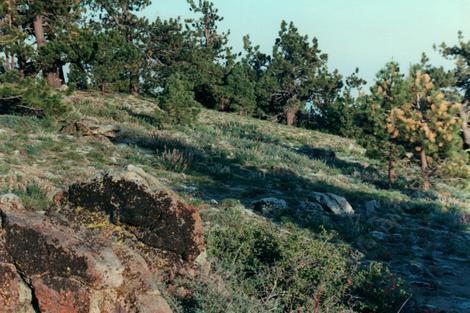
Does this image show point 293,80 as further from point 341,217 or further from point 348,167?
point 341,217

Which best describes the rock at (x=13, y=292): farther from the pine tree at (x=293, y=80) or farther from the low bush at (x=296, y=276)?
the pine tree at (x=293, y=80)

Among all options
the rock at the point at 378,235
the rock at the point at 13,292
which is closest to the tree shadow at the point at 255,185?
the rock at the point at 378,235

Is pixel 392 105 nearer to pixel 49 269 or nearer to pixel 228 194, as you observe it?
pixel 228 194

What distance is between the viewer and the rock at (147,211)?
7605 mm

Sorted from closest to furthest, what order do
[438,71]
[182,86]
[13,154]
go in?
[13,154], [182,86], [438,71]

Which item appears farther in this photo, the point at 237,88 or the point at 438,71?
the point at 237,88

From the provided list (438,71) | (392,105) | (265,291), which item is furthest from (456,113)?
(438,71)

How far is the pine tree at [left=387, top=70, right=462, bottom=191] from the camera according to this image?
63.0 feet

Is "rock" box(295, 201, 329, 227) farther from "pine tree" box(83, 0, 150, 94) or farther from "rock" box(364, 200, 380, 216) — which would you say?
"pine tree" box(83, 0, 150, 94)

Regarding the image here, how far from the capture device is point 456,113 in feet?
64.0

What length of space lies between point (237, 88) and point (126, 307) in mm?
39307

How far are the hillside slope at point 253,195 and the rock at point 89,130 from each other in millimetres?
44

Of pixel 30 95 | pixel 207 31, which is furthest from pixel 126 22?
pixel 30 95

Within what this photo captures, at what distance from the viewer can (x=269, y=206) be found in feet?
45.5
